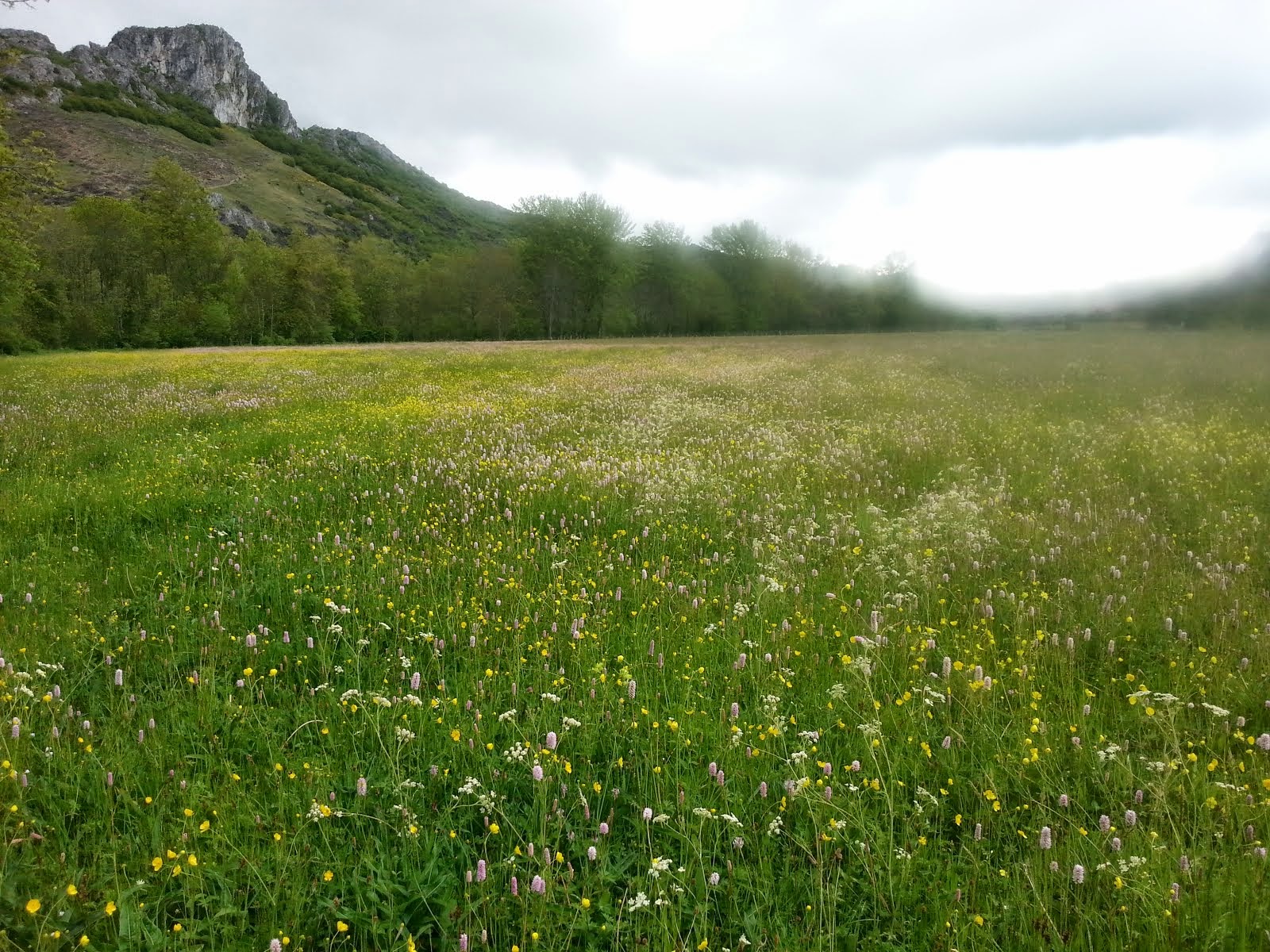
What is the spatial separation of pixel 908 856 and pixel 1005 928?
42 cm

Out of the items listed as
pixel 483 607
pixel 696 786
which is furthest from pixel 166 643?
pixel 696 786

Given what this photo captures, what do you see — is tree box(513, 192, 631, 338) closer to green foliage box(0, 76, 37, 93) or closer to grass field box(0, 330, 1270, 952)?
grass field box(0, 330, 1270, 952)

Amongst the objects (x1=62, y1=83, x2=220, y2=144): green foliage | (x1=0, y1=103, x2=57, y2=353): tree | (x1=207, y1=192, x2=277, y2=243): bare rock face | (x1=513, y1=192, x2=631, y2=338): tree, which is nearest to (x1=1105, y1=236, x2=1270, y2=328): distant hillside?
(x1=0, y1=103, x2=57, y2=353): tree

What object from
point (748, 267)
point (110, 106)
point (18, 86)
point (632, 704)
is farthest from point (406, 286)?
point (110, 106)

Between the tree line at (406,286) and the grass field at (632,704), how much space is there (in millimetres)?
41475

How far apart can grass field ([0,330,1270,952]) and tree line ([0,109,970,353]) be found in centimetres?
4147

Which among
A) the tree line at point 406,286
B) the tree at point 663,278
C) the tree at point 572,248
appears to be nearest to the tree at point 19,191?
the tree line at point 406,286

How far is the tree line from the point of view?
215ft

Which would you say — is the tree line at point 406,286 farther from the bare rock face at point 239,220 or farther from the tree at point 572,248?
the bare rock face at point 239,220

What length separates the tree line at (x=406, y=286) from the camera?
6550 centimetres

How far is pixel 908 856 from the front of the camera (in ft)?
9.45

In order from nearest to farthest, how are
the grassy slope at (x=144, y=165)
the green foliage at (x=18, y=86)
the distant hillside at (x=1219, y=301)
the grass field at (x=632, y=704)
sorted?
1. the grass field at (x=632, y=704)
2. the distant hillside at (x=1219, y=301)
3. the grassy slope at (x=144, y=165)
4. the green foliage at (x=18, y=86)

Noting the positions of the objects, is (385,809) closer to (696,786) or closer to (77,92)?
(696,786)

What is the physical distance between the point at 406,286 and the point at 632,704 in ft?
357
